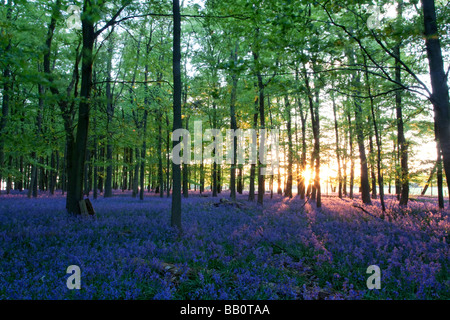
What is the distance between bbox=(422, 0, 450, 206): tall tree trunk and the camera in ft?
18.8

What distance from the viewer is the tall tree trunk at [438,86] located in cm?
574

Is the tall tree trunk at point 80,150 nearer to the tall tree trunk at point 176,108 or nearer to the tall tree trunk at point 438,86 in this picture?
the tall tree trunk at point 176,108

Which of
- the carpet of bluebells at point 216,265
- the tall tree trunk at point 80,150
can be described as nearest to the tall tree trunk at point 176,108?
the carpet of bluebells at point 216,265

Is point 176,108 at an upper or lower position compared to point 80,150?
upper

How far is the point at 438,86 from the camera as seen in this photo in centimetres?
580

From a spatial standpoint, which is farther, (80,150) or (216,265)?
(80,150)

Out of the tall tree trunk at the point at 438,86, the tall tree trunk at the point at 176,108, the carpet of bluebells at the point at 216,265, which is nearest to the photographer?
the carpet of bluebells at the point at 216,265

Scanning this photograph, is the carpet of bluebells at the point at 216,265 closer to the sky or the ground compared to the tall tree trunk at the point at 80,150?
closer to the ground

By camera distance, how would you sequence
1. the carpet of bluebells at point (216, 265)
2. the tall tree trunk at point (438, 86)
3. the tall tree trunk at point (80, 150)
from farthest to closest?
the tall tree trunk at point (80, 150), the tall tree trunk at point (438, 86), the carpet of bluebells at point (216, 265)

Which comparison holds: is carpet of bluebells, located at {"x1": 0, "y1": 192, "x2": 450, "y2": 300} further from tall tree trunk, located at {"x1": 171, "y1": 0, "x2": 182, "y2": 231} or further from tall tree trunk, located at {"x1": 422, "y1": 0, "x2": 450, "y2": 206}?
tall tree trunk, located at {"x1": 422, "y1": 0, "x2": 450, "y2": 206}

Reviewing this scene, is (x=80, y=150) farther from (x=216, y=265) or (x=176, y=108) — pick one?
(x=216, y=265)

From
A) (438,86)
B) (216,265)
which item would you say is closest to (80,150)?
(216,265)

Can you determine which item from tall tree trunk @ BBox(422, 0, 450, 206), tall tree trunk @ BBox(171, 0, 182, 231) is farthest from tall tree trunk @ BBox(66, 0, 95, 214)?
tall tree trunk @ BBox(422, 0, 450, 206)
